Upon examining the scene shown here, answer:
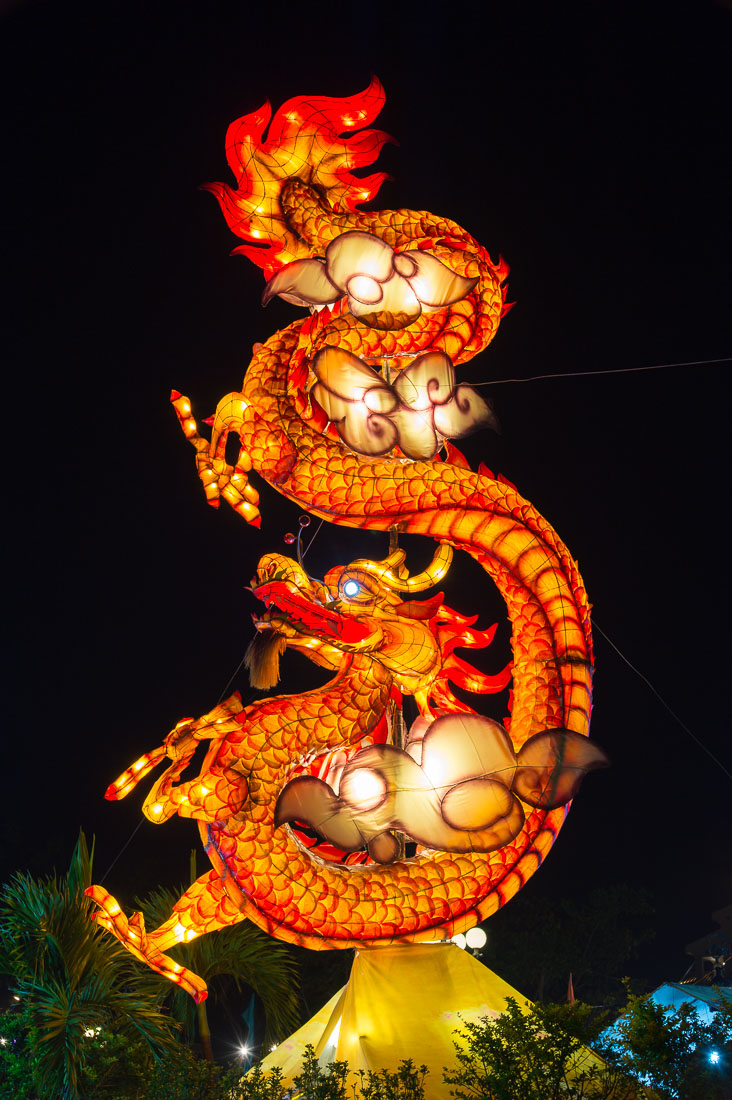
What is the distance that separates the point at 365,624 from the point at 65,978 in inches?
109

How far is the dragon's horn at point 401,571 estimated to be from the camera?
507cm

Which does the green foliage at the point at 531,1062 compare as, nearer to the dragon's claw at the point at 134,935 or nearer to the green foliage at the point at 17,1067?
the dragon's claw at the point at 134,935

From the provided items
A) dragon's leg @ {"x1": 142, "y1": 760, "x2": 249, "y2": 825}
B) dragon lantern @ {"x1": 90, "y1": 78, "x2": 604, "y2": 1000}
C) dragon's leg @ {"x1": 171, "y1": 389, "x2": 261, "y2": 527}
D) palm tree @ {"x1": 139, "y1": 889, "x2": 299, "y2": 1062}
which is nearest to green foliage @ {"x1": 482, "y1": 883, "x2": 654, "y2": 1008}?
palm tree @ {"x1": 139, "y1": 889, "x2": 299, "y2": 1062}

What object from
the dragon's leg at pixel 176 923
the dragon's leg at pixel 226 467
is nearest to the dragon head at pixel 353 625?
the dragon's leg at pixel 226 467

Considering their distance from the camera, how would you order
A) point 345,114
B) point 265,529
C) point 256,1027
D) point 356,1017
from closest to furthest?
point 356,1017, point 345,114, point 265,529, point 256,1027

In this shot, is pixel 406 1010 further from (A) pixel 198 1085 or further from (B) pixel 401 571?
(B) pixel 401 571

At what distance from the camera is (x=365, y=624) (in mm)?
4844

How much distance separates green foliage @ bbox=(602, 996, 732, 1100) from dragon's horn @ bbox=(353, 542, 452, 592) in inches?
92.7

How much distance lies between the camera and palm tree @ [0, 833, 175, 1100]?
482 cm

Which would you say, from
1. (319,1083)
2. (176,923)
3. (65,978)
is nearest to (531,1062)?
(319,1083)

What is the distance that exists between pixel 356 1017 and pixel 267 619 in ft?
6.72

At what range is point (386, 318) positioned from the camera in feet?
17.4

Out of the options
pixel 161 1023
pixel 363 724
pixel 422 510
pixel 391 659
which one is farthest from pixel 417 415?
pixel 161 1023

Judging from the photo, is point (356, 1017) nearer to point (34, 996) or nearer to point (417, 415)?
point (34, 996)
